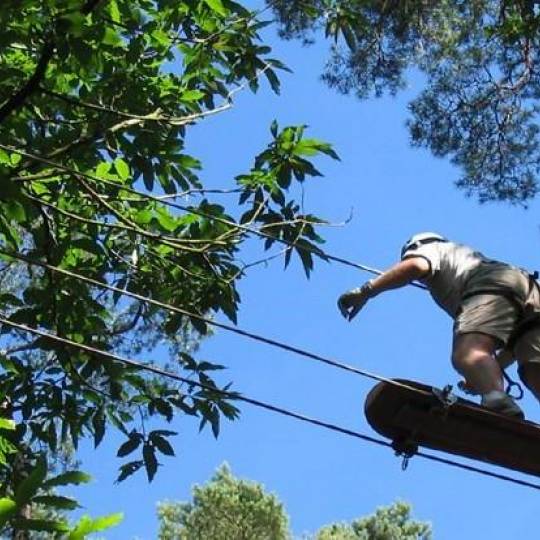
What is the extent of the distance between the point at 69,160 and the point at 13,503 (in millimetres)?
2689

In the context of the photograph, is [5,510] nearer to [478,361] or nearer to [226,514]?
[478,361]

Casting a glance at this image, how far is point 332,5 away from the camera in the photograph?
252 inches

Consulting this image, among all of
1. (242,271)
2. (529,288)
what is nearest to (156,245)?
(242,271)

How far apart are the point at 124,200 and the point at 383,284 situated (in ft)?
4.03

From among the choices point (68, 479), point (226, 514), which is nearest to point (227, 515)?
point (226, 514)

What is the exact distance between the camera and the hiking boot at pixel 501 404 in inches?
160

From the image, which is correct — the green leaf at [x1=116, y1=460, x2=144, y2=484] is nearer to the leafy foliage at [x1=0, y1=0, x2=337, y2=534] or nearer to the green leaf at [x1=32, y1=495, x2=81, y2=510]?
the leafy foliage at [x1=0, y1=0, x2=337, y2=534]

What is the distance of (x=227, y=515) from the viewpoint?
19672 millimetres

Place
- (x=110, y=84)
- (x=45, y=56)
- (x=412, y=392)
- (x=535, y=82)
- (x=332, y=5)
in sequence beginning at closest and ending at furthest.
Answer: (x=412, y=392), (x=45, y=56), (x=110, y=84), (x=332, y=5), (x=535, y=82)

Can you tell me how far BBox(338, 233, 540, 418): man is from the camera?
4.34 meters

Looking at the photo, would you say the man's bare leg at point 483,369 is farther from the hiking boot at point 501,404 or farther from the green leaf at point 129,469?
the green leaf at point 129,469

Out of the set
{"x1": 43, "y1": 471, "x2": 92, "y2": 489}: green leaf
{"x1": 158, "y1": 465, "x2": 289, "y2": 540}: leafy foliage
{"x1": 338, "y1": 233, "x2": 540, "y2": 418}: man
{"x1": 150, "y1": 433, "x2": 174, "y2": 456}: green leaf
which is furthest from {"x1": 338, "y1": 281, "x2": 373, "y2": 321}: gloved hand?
{"x1": 158, "y1": 465, "x2": 289, "y2": 540}: leafy foliage

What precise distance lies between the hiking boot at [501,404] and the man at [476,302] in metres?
0.01

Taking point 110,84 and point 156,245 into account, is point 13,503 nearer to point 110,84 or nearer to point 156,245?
point 110,84
